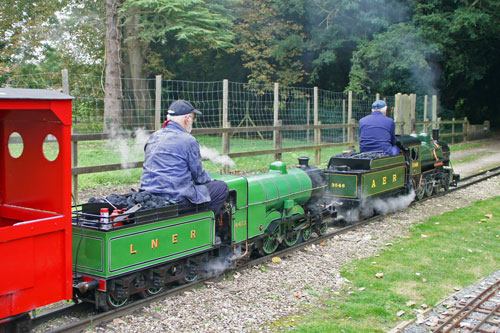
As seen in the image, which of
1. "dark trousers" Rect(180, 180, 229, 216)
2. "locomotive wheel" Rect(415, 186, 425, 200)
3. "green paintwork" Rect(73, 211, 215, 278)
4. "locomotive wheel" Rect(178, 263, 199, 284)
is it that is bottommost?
"locomotive wheel" Rect(178, 263, 199, 284)

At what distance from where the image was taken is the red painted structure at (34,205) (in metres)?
4.14

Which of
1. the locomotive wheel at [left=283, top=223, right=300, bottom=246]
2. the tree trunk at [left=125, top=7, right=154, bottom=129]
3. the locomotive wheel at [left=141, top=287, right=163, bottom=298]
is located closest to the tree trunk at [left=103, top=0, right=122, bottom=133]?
the locomotive wheel at [left=283, top=223, right=300, bottom=246]

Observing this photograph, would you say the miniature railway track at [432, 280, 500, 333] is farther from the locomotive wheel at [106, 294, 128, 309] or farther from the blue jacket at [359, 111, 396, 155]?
the blue jacket at [359, 111, 396, 155]

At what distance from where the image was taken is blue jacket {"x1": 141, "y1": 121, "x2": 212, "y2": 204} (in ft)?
19.4

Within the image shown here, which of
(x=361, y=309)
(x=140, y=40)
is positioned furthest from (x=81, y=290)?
(x=140, y=40)

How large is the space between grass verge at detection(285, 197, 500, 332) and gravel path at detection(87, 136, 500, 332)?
24 cm

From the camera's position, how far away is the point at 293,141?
1883 cm

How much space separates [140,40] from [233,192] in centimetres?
1904

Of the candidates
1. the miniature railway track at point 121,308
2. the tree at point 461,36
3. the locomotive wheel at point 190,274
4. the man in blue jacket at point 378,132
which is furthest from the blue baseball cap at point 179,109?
the tree at point 461,36

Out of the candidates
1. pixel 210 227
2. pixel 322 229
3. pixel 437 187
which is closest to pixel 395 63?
pixel 437 187

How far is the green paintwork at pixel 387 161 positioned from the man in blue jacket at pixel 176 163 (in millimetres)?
4934

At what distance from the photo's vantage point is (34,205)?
480cm

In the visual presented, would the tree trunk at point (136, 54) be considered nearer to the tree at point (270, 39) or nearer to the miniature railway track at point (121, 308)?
the tree at point (270, 39)

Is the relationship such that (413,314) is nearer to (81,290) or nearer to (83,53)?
(81,290)
